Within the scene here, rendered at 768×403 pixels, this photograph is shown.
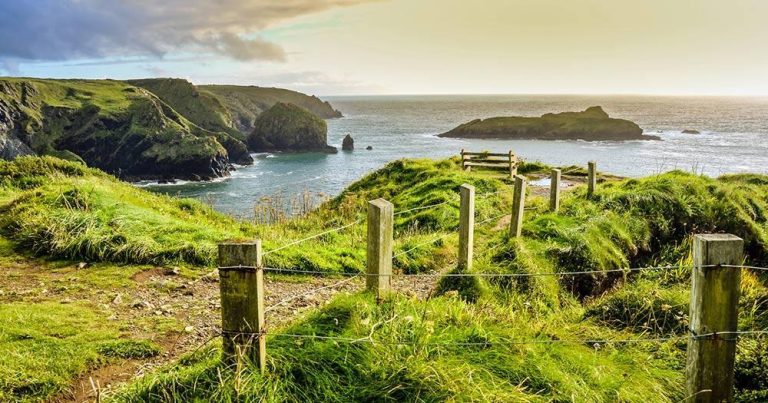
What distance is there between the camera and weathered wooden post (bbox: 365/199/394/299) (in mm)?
5164

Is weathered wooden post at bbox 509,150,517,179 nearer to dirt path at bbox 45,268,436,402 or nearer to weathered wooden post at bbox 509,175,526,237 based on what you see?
weathered wooden post at bbox 509,175,526,237

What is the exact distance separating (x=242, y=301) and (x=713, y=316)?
3494 mm

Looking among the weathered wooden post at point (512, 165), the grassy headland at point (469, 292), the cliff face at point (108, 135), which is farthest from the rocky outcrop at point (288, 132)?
the grassy headland at point (469, 292)

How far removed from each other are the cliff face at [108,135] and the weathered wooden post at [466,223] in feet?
234

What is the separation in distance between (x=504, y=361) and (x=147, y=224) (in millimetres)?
8217

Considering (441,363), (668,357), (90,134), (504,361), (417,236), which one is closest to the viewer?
(441,363)

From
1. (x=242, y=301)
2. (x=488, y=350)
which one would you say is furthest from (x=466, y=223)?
(x=242, y=301)

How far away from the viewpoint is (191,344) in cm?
612

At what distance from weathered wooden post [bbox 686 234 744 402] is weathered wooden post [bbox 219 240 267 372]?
3.25m

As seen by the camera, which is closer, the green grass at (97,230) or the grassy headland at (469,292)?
the grassy headland at (469,292)

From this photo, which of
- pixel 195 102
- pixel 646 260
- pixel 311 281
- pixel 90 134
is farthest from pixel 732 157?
pixel 195 102

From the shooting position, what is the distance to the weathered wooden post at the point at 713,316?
388 cm

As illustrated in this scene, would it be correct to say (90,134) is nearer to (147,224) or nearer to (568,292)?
(147,224)

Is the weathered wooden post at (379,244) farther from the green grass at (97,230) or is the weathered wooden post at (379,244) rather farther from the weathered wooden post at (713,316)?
the green grass at (97,230)
